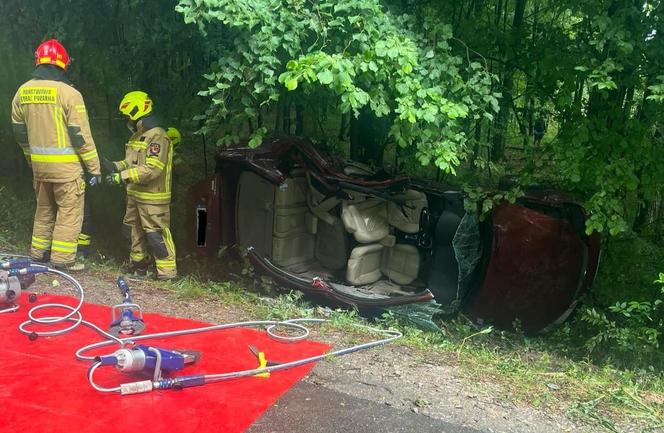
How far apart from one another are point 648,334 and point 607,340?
1.72 ft

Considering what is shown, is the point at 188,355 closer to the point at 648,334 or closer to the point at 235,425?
the point at 235,425

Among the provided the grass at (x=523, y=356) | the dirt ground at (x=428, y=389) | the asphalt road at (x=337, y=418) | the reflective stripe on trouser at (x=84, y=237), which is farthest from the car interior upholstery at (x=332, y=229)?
the asphalt road at (x=337, y=418)

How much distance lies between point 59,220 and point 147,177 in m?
0.93

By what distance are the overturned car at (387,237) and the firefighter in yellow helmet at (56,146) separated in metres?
1.12

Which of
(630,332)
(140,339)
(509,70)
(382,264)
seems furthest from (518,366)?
(509,70)

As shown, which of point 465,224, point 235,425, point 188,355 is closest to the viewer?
point 235,425

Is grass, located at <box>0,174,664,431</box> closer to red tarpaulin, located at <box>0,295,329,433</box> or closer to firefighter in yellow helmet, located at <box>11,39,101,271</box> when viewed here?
firefighter in yellow helmet, located at <box>11,39,101,271</box>

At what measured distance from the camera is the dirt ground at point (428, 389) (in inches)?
115

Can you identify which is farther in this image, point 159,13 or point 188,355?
point 159,13

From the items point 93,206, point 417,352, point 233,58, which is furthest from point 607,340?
point 93,206

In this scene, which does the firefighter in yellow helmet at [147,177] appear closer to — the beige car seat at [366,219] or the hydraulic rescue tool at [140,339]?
the hydraulic rescue tool at [140,339]

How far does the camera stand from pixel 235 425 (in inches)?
108

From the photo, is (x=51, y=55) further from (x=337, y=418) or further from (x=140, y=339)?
(x=337, y=418)

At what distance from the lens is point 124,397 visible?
2.91m
